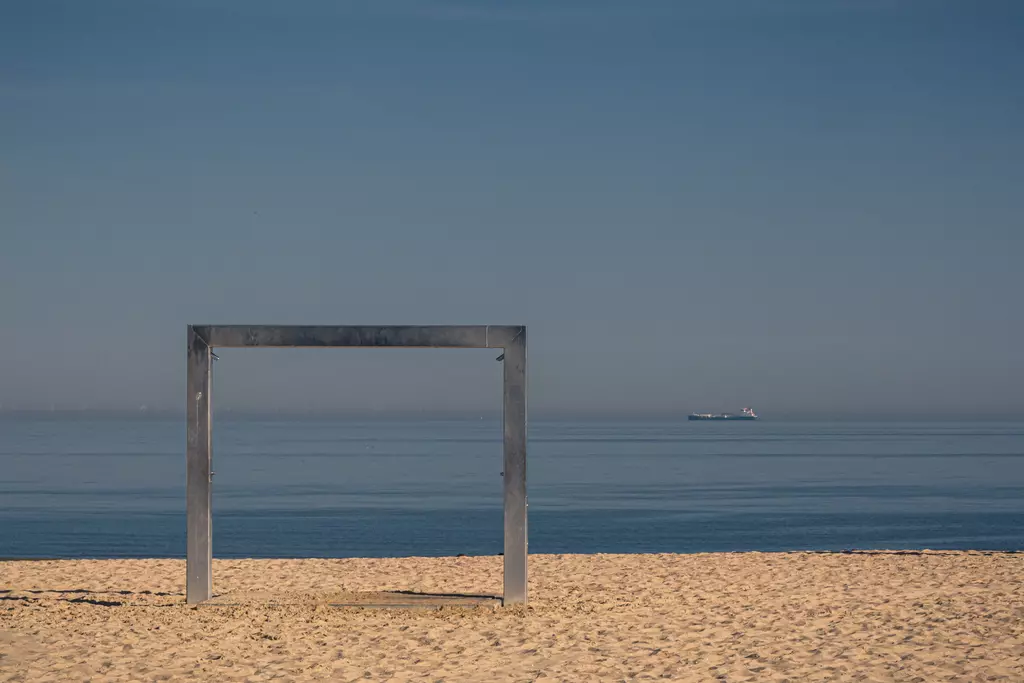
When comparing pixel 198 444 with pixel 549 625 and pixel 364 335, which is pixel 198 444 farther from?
pixel 549 625

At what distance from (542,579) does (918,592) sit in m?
4.34

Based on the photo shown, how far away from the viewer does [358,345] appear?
10.9m

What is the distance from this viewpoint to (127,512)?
34562 mm

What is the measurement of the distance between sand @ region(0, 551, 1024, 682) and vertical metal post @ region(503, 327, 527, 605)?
0.74 m

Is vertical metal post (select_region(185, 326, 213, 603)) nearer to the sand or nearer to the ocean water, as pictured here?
the sand

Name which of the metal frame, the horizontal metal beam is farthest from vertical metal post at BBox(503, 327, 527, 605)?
the horizontal metal beam

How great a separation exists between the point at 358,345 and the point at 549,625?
328 centimetres

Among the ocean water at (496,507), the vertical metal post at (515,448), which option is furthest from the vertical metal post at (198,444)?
the ocean water at (496,507)

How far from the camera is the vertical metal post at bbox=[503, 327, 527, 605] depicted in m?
10.9

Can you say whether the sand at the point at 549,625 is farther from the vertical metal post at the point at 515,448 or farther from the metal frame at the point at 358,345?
the metal frame at the point at 358,345

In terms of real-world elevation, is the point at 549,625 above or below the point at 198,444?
below

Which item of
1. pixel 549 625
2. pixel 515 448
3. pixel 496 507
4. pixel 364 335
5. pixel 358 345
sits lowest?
pixel 496 507

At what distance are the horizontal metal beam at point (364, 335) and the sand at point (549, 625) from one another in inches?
104

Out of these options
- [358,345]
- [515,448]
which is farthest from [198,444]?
[515,448]
